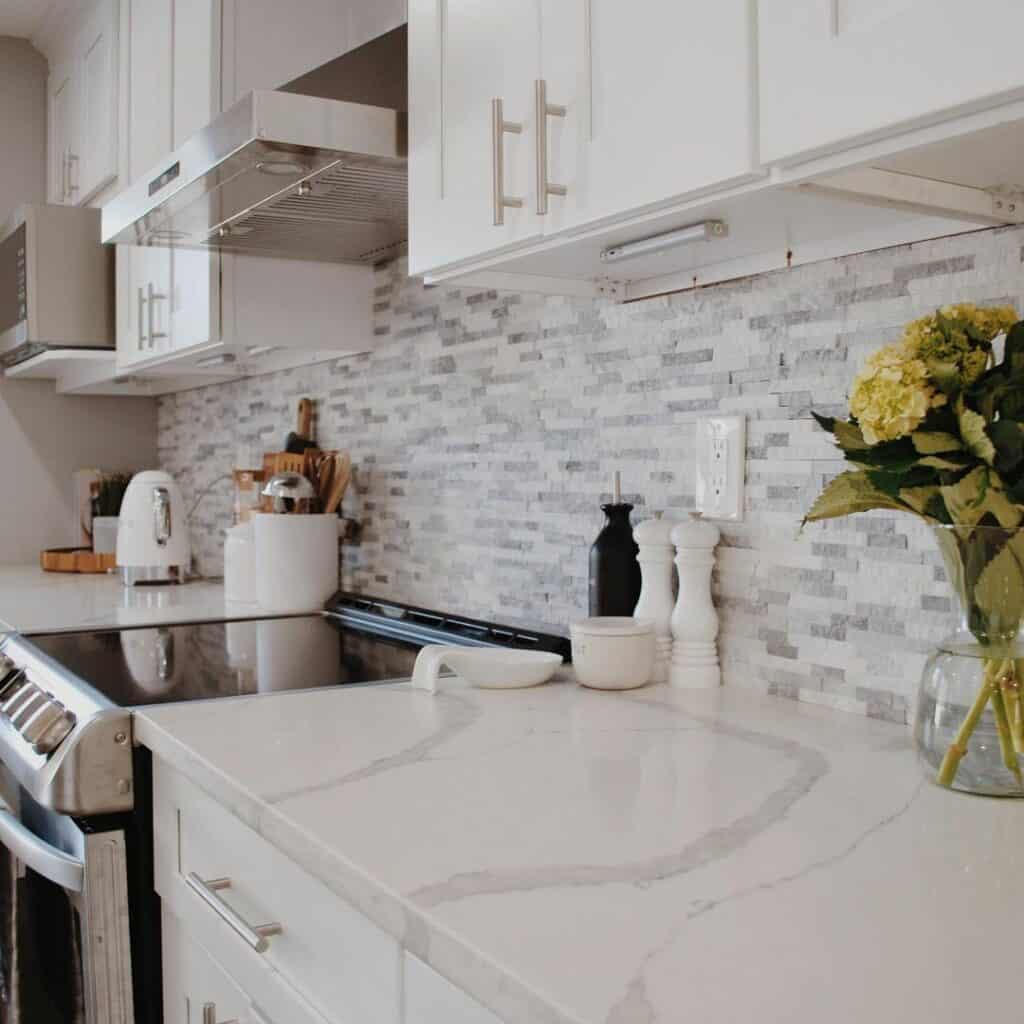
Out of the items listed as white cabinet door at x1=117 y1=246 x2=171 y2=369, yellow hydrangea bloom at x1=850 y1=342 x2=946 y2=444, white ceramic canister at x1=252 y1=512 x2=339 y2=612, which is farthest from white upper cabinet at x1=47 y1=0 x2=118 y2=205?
yellow hydrangea bloom at x1=850 y1=342 x2=946 y2=444

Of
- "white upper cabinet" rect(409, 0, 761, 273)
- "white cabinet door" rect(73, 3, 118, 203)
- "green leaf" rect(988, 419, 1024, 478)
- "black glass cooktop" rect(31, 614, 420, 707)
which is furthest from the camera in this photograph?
"white cabinet door" rect(73, 3, 118, 203)

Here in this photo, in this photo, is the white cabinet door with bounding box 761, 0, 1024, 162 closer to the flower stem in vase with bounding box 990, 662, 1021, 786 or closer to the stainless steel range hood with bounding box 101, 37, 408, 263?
the flower stem in vase with bounding box 990, 662, 1021, 786

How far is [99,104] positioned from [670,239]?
232cm

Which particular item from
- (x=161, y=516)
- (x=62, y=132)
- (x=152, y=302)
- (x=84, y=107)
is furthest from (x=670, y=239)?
(x=62, y=132)

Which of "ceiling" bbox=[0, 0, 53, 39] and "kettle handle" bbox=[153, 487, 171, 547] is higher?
"ceiling" bbox=[0, 0, 53, 39]

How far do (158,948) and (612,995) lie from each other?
97 cm

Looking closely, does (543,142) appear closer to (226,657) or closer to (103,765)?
(103,765)

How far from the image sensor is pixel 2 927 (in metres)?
1.87

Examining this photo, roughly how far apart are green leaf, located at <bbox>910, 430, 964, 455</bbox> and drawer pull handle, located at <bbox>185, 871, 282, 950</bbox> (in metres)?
0.71

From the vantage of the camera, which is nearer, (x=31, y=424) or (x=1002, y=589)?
(x=1002, y=589)

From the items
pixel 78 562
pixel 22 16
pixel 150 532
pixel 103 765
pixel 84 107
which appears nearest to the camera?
pixel 103 765

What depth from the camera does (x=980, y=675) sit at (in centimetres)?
100

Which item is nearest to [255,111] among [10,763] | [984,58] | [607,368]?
[607,368]

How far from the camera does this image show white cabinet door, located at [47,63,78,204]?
132 inches
